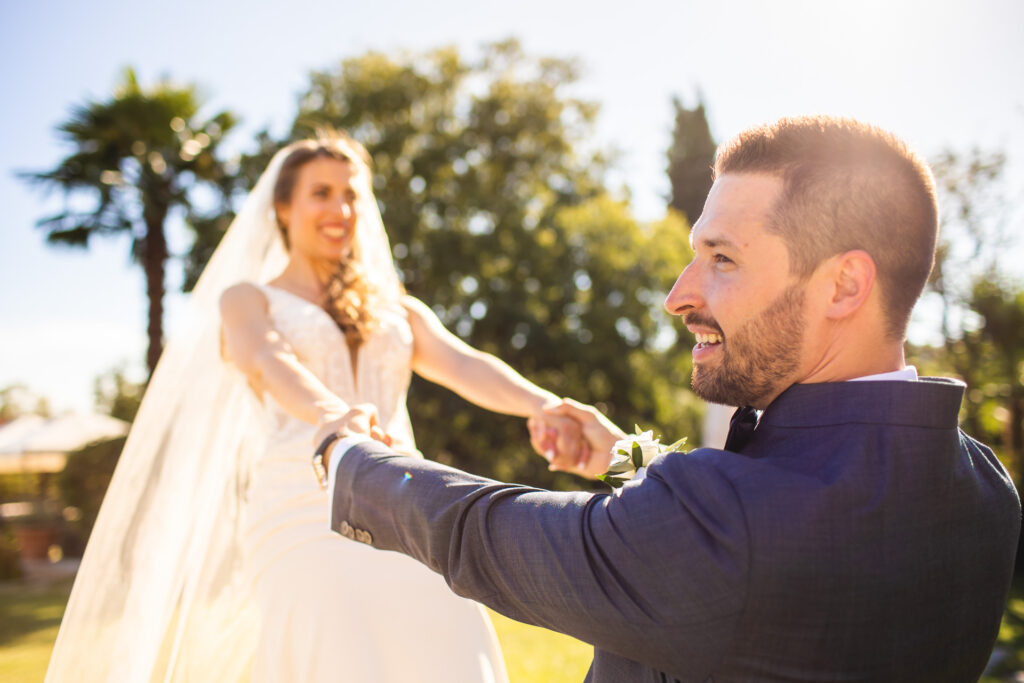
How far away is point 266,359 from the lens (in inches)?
121

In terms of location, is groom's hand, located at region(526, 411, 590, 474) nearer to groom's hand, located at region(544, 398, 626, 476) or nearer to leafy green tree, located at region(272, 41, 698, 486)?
groom's hand, located at region(544, 398, 626, 476)

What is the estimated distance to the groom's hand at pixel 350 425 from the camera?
2143mm

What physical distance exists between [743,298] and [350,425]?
44.2 inches

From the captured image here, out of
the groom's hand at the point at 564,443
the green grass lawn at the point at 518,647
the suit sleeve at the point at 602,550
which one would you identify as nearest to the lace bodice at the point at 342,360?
the groom's hand at the point at 564,443

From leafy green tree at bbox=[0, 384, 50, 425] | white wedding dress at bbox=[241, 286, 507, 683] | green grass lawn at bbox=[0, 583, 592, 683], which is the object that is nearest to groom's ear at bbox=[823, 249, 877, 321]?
white wedding dress at bbox=[241, 286, 507, 683]

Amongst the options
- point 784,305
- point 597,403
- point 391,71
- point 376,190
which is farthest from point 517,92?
point 784,305

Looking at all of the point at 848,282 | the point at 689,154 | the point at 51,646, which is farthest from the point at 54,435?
the point at 689,154

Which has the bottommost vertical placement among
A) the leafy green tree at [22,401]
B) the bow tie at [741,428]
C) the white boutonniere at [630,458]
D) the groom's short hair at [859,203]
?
the leafy green tree at [22,401]

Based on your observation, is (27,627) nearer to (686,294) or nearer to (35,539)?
(35,539)

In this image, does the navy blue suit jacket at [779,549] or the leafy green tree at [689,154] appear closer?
the navy blue suit jacket at [779,549]

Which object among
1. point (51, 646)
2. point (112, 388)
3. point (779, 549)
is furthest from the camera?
point (112, 388)

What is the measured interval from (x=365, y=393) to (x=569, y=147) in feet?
73.0

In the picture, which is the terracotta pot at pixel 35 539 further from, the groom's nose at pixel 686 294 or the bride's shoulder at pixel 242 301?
the groom's nose at pixel 686 294

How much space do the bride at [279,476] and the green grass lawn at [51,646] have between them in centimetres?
506
